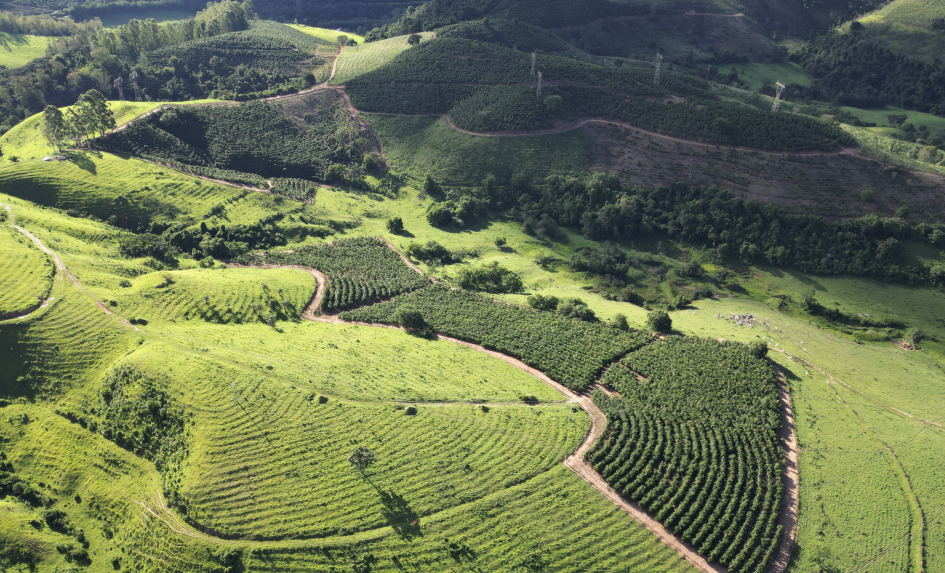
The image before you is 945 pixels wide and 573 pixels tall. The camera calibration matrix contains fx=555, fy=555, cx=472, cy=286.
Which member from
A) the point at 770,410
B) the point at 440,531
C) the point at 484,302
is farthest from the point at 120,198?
the point at 770,410

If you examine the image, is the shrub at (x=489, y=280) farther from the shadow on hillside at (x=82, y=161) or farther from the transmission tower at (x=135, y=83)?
the transmission tower at (x=135, y=83)

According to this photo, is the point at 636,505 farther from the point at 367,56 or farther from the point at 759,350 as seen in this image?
the point at 367,56

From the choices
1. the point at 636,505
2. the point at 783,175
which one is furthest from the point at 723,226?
the point at 636,505

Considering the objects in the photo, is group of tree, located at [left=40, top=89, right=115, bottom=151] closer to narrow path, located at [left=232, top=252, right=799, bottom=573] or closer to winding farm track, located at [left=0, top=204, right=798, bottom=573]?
winding farm track, located at [left=0, top=204, right=798, bottom=573]

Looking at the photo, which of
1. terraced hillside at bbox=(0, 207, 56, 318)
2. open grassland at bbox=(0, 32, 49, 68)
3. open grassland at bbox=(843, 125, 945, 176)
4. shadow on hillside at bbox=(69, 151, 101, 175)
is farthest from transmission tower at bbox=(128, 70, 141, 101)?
open grassland at bbox=(843, 125, 945, 176)

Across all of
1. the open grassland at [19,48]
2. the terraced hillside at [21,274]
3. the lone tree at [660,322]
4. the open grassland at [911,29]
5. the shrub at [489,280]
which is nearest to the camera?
the terraced hillside at [21,274]

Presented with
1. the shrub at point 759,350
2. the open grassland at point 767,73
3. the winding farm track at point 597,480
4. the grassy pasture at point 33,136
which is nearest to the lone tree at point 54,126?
the grassy pasture at point 33,136

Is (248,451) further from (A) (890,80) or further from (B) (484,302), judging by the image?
(A) (890,80)
